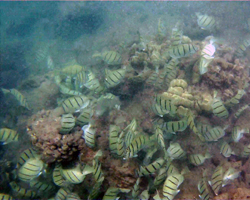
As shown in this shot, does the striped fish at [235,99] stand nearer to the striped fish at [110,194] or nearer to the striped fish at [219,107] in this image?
the striped fish at [219,107]

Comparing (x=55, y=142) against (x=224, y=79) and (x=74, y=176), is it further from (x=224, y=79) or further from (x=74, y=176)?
(x=224, y=79)

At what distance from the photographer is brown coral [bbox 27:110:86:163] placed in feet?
10.2

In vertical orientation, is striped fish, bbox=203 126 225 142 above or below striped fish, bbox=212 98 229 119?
below

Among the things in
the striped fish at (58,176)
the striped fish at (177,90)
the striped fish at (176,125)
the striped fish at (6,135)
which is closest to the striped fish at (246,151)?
the striped fish at (176,125)

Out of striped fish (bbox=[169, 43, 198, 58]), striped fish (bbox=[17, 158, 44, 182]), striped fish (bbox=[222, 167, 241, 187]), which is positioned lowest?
striped fish (bbox=[17, 158, 44, 182])

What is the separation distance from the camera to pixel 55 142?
123 inches

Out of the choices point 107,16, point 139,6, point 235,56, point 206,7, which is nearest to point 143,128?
point 235,56

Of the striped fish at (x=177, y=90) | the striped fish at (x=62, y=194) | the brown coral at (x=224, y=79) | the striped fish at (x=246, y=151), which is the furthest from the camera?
the brown coral at (x=224, y=79)

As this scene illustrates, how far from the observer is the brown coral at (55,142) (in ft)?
10.2

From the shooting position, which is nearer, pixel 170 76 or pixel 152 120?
pixel 152 120

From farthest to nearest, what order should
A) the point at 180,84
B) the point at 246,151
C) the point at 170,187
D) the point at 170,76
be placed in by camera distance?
the point at 170,76
the point at 180,84
the point at 246,151
the point at 170,187

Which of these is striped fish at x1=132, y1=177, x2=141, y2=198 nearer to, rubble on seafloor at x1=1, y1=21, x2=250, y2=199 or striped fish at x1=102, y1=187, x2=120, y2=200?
rubble on seafloor at x1=1, y1=21, x2=250, y2=199

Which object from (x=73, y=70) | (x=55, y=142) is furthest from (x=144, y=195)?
(x=73, y=70)

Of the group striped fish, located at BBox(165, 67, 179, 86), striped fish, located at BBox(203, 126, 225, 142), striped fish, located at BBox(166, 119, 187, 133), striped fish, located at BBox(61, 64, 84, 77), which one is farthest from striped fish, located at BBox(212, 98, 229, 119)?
striped fish, located at BBox(61, 64, 84, 77)
